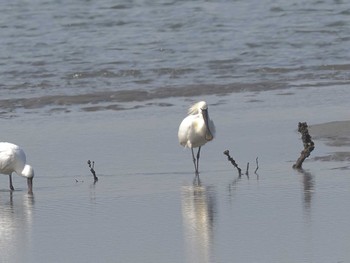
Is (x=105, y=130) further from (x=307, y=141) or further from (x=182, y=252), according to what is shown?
(x=182, y=252)

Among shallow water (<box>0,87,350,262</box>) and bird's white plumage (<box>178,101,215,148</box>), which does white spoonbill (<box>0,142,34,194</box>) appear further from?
bird's white plumage (<box>178,101,215,148</box>)

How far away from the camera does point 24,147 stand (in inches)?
493

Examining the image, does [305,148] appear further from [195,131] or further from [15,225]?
[15,225]

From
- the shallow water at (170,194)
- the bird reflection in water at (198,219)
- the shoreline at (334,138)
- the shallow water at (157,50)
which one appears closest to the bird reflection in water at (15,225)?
the shallow water at (170,194)

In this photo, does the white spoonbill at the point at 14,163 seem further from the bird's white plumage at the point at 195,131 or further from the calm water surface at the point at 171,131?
the bird's white plumage at the point at 195,131

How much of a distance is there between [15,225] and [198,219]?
4.31 ft

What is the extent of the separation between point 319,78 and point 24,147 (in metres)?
6.71

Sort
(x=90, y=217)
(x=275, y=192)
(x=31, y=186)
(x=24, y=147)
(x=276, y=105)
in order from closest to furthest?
(x=90, y=217) < (x=275, y=192) < (x=31, y=186) < (x=24, y=147) < (x=276, y=105)

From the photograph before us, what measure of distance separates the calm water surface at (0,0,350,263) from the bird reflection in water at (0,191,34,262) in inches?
0.8

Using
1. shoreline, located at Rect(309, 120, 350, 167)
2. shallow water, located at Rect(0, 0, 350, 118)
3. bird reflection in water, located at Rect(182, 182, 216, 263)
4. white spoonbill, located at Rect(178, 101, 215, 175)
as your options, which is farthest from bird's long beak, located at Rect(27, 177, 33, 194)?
shallow water, located at Rect(0, 0, 350, 118)

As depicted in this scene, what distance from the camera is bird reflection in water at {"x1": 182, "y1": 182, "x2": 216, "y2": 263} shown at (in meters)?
7.77

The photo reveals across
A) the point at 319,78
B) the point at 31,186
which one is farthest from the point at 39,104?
the point at 31,186

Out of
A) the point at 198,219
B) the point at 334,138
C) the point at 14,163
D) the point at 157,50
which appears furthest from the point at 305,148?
the point at 157,50

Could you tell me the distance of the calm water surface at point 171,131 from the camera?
27.0 feet
